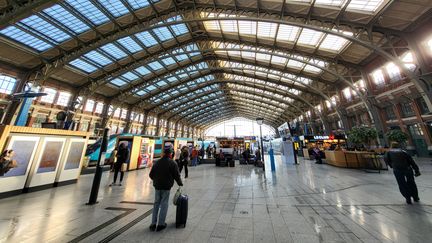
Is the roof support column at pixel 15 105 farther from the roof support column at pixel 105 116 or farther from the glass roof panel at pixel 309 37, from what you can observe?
the glass roof panel at pixel 309 37

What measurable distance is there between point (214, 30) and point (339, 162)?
1713cm

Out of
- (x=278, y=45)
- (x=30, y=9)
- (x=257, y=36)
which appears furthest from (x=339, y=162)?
(x=30, y=9)

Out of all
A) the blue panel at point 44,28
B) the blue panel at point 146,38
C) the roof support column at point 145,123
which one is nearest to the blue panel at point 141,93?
the roof support column at point 145,123

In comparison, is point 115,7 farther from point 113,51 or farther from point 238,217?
point 238,217

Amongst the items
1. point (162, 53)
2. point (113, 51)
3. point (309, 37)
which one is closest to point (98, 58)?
point (113, 51)

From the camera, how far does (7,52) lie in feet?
42.4

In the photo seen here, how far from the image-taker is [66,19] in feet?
38.2

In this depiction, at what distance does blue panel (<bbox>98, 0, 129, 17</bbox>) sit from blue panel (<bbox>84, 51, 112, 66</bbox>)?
5.20 m

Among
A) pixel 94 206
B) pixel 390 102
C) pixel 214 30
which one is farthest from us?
pixel 214 30

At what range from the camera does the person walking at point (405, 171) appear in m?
4.19

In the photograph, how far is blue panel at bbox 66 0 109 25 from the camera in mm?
10827

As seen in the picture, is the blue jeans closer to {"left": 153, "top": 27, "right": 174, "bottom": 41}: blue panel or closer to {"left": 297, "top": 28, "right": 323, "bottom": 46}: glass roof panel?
{"left": 153, "top": 27, "right": 174, "bottom": 41}: blue panel

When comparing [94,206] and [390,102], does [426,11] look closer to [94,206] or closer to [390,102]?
[390,102]

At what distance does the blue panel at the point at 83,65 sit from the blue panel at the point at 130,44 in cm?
480
